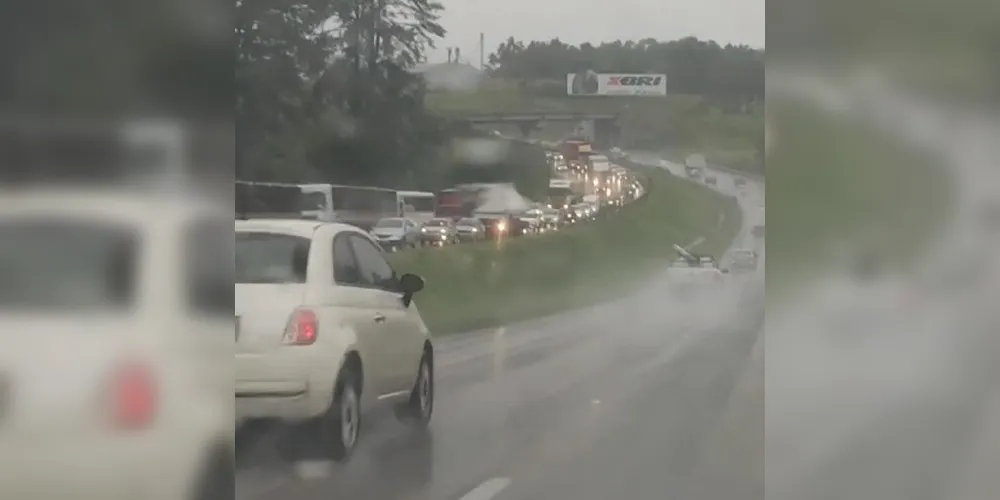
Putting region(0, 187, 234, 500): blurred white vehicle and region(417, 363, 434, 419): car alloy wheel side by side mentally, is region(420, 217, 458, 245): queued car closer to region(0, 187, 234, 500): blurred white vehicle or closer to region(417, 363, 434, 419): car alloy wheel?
region(417, 363, 434, 419): car alloy wheel

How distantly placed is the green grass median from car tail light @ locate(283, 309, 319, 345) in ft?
1.60

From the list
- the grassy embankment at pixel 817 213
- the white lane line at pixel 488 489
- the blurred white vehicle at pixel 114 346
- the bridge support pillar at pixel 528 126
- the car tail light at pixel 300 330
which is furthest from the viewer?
the bridge support pillar at pixel 528 126

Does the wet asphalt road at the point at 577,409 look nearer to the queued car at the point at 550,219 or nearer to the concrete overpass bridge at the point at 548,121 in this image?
the queued car at the point at 550,219

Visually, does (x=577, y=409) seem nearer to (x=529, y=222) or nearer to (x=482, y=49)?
(x=529, y=222)

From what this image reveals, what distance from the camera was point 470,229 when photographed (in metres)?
5.24

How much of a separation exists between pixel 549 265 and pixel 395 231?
722mm

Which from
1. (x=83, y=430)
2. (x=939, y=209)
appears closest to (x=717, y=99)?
(x=939, y=209)

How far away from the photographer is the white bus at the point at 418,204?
16.9 ft

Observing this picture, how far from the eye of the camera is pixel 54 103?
5230 millimetres

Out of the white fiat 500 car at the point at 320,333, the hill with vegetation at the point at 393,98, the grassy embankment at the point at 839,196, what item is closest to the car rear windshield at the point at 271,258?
the white fiat 500 car at the point at 320,333

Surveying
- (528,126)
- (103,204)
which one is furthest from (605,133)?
(103,204)

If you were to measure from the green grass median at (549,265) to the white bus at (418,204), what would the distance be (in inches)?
6.7

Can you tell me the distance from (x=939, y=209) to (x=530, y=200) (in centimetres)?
190

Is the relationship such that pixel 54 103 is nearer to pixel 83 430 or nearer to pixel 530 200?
pixel 83 430
